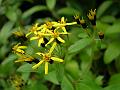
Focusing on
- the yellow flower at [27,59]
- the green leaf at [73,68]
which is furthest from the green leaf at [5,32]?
the yellow flower at [27,59]

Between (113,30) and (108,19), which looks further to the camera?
(108,19)

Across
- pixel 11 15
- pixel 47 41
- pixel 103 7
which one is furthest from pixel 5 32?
pixel 47 41

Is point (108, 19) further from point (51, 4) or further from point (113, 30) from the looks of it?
point (51, 4)

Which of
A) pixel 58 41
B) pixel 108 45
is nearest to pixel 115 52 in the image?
pixel 108 45

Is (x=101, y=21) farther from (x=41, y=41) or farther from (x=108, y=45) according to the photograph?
→ (x=41, y=41)

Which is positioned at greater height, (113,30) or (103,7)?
(103,7)

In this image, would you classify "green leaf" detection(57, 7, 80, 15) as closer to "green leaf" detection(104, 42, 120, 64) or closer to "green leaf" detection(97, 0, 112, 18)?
"green leaf" detection(97, 0, 112, 18)

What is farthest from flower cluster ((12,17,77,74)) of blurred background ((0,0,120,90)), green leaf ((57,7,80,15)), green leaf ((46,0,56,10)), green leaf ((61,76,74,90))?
green leaf ((57,7,80,15))
